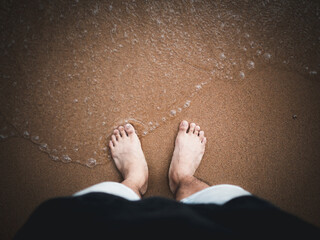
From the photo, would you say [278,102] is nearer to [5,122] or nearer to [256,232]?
[256,232]

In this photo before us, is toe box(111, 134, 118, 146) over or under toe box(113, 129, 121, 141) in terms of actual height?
under

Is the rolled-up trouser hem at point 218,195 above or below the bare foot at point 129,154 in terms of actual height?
above

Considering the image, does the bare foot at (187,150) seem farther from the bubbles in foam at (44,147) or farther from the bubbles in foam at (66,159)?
the bubbles in foam at (44,147)

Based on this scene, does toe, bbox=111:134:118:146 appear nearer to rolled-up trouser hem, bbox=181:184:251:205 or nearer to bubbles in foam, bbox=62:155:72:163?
bubbles in foam, bbox=62:155:72:163

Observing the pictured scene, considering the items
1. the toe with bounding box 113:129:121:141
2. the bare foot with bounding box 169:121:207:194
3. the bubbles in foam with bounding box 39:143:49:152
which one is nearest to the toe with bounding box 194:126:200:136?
the bare foot with bounding box 169:121:207:194

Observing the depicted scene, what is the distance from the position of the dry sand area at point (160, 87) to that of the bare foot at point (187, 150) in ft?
0.31

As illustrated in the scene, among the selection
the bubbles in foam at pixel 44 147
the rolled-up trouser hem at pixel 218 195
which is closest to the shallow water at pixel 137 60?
the bubbles in foam at pixel 44 147

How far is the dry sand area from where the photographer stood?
1.08 metres

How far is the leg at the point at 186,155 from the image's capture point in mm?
1100

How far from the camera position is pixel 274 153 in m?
1.10

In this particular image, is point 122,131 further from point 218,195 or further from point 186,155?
point 218,195

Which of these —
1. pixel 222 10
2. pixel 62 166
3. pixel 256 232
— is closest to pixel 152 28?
pixel 222 10

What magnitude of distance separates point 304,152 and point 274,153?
0.58ft

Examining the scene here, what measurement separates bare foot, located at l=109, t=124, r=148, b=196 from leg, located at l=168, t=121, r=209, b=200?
17cm
